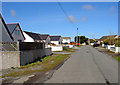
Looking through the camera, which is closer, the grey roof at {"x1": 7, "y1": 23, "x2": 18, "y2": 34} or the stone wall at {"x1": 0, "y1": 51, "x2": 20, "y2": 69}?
the stone wall at {"x1": 0, "y1": 51, "x2": 20, "y2": 69}

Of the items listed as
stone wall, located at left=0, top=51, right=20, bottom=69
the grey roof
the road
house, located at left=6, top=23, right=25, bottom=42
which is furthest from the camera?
house, located at left=6, top=23, right=25, bottom=42

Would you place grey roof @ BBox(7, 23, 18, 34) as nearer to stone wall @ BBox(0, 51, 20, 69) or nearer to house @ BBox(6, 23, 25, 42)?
house @ BBox(6, 23, 25, 42)

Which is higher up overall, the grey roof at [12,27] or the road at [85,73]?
the grey roof at [12,27]

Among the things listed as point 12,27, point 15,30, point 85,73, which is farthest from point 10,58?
point 15,30

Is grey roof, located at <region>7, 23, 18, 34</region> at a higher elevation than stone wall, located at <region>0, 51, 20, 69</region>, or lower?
higher

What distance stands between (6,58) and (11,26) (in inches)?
876

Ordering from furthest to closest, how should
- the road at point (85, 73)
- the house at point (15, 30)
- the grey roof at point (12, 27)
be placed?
1. the house at point (15, 30)
2. the grey roof at point (12, 27)
3. the road at point (85, 73)

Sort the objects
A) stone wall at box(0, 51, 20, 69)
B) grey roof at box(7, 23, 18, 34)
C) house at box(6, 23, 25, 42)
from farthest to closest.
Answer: house at box(6, 23, 25, 42) → grey roof at box(7, 23, 18, 34) → stone wall at box(0, 51, 20, 69)

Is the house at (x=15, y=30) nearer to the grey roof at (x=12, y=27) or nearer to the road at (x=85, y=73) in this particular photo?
the grey roof at (x=12, y=27)

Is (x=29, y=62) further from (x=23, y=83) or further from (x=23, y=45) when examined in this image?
(x=23, y=83)

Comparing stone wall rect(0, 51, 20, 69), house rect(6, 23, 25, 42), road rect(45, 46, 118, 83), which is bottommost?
road rect(45, 46, 118, 83)

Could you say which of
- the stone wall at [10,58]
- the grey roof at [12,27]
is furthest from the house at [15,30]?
the stone wall at [10,58]

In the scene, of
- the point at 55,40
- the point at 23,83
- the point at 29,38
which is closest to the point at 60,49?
the point at 29,38

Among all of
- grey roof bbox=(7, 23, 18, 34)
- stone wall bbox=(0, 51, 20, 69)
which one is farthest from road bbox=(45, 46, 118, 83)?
grey roof bbox=(7, 23, 18, 34)
